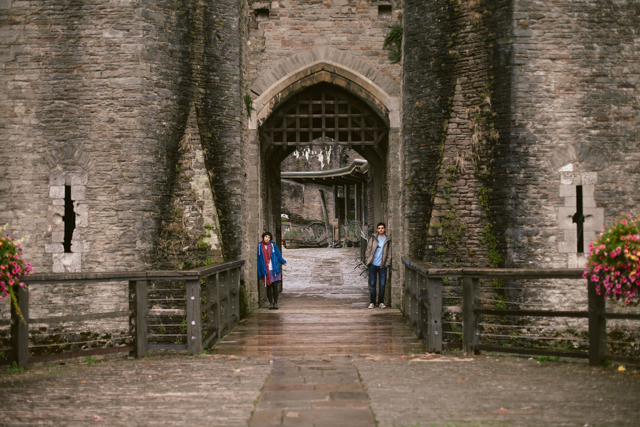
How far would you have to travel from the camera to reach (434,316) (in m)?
5.40

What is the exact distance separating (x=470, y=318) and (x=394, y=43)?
547 centimetres

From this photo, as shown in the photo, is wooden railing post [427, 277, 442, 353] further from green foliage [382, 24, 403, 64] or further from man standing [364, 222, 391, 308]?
green foliage [382, 24, 403, 64]

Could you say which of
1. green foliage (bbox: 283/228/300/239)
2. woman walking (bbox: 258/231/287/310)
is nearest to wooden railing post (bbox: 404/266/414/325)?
woman walking (bbox: 258/231/287/310)

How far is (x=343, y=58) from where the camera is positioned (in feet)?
30.6

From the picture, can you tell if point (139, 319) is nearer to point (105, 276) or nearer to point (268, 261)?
point (105, 276)

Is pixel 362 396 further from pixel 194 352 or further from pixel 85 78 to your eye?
pixel 85 78

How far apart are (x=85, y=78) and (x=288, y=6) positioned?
11.1 ft

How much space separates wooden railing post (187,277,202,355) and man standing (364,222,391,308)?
163 inches

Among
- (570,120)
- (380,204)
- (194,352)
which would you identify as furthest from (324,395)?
(380,204)

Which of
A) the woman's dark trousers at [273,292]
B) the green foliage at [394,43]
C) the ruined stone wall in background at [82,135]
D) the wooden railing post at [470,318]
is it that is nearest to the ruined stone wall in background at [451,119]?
the green foliage at [394,43]

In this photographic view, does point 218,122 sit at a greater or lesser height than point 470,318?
greater

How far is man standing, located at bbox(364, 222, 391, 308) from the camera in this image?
9.22 m

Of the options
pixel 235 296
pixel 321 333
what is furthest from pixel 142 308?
pixel 235 296

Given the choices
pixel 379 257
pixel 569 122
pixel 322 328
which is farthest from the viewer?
pixel 379 257
